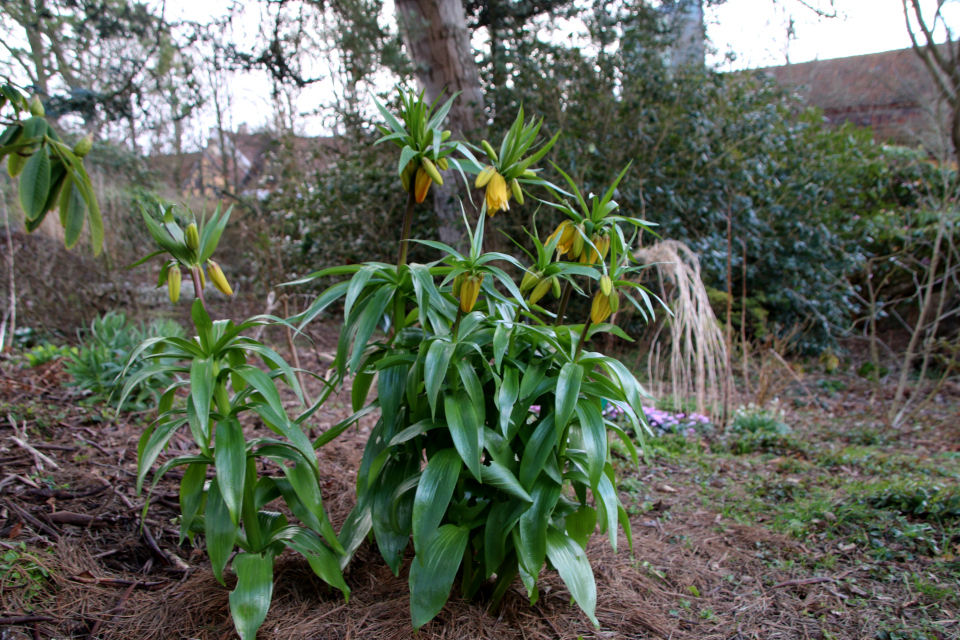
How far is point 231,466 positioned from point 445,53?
5066mm

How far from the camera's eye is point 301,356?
19.2 feet

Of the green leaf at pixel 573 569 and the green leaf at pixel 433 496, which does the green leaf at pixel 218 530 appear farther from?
the green leaf at pixel 573 569

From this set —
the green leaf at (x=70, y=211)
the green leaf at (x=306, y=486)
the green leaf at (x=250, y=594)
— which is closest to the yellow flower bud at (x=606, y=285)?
the green leaf at (x=306, y=486)

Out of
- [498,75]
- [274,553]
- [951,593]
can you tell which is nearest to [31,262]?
[498,75]

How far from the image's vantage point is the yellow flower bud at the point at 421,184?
149 centimetres

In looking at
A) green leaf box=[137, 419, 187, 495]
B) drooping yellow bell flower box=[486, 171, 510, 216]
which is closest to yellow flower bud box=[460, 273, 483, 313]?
drooping yellow bell flower box=[486, 171, 510, 216]

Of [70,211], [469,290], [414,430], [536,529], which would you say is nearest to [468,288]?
[469,290]

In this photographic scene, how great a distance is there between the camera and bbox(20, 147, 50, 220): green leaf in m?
1.25

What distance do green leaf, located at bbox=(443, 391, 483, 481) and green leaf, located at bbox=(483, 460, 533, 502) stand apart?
0.34ft

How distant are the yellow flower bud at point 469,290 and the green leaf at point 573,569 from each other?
634 mm

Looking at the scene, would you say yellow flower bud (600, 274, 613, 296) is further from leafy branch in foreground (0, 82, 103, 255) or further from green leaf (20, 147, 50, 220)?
green leaf (20, 147, 50, 220)

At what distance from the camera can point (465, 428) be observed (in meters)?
1.35

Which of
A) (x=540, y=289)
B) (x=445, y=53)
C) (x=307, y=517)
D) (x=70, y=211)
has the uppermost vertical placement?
(x=445, y=53)

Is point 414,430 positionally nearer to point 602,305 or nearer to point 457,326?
point 457,326
